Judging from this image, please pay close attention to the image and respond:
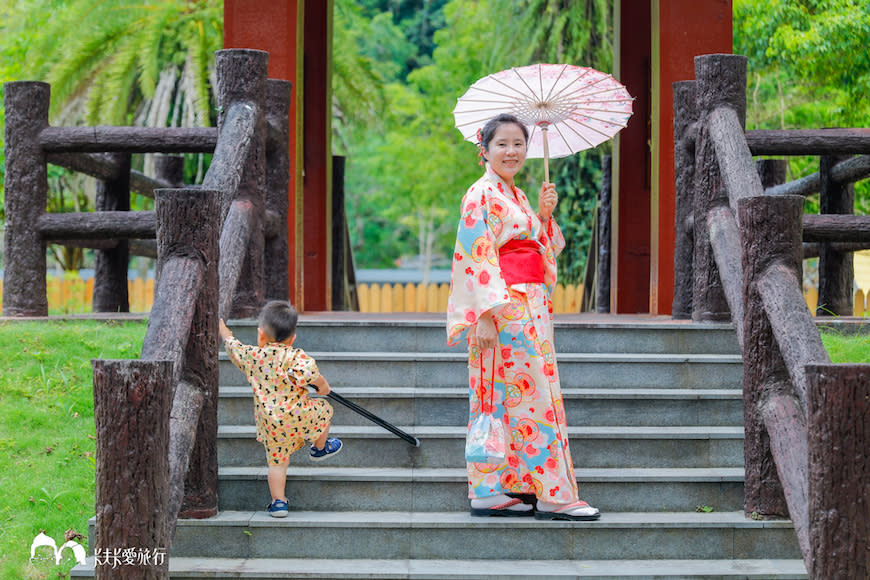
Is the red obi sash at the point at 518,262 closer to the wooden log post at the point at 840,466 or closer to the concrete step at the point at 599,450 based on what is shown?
the concrete step at the point at 599,450

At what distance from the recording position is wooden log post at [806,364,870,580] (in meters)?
3.19

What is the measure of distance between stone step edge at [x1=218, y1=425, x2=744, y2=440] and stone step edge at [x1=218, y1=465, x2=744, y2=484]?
172 millimetres

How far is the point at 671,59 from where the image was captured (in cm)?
688

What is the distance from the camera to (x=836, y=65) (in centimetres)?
1364

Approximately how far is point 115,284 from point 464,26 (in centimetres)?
1683

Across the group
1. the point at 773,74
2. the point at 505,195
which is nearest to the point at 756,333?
the point at 505,195

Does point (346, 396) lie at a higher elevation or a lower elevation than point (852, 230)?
lower

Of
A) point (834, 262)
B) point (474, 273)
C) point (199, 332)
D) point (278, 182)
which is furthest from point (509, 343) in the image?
point (834, 262)

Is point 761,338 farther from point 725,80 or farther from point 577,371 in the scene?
point 725,80

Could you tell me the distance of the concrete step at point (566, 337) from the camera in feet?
17.5

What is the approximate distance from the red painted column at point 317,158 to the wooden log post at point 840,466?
5718 millimetres

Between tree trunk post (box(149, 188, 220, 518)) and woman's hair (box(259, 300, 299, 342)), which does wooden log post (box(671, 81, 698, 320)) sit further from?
tree trunk post (box(149, 188, 220, 518))

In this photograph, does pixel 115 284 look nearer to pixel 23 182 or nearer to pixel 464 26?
pixel 23 182

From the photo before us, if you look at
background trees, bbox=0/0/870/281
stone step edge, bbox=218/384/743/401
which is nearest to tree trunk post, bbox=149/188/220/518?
stone step edge, bbox=218/384/743/401
